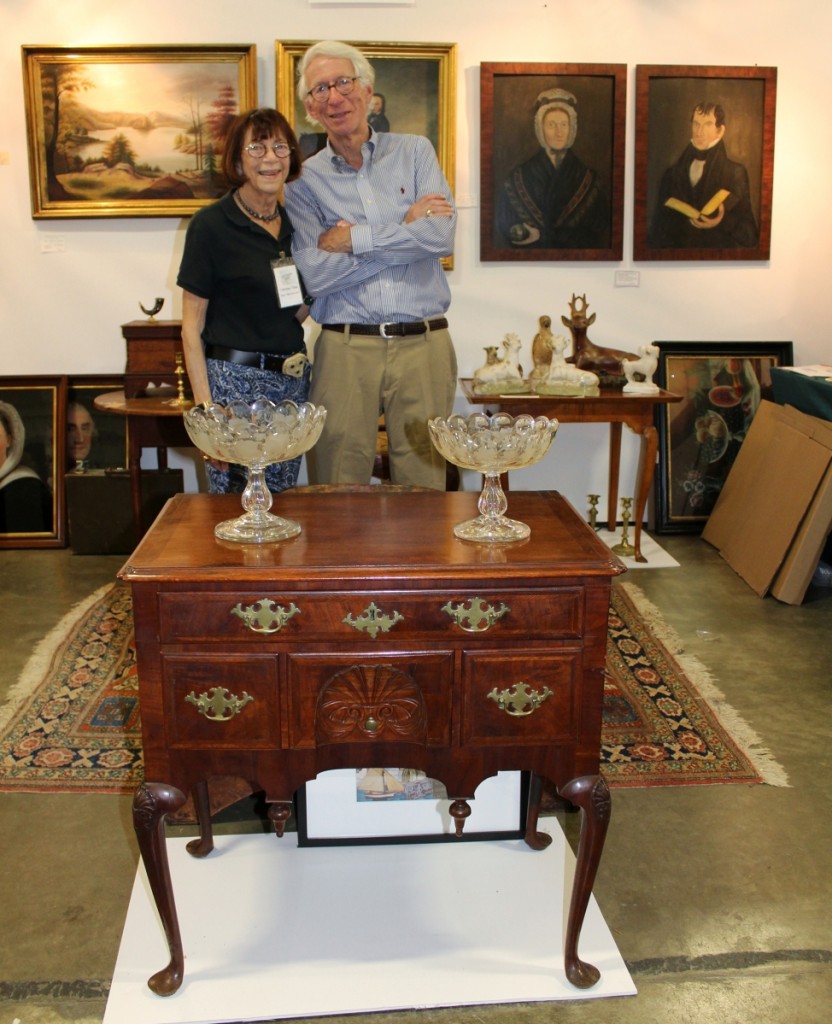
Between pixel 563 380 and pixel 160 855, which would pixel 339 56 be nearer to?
pixel 563 380

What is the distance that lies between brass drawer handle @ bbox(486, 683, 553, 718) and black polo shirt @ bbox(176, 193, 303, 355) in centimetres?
172

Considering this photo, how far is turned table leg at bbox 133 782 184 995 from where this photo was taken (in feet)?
6.32

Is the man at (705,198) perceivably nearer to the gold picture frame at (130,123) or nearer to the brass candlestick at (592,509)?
the brass candlestick at (592,509)

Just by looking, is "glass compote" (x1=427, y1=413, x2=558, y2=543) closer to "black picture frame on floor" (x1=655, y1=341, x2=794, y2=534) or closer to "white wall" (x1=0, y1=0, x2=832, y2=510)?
"white wall" (x1=0, y1=0, x2=832, y2=510)

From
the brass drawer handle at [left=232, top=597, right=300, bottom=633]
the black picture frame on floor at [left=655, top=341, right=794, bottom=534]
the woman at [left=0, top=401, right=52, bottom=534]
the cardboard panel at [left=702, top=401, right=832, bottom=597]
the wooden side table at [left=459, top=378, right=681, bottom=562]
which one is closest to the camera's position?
the brass drawer handle at [left=232, top=597, right=300, bottom=633]

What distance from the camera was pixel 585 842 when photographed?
1.99 m

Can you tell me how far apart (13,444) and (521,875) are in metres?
3.85

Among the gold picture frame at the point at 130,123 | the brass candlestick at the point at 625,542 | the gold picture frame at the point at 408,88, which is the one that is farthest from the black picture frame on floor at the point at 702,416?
the gold picture frame at the point at 130,123

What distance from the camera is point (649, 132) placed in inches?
201

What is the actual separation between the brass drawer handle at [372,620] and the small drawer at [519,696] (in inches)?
6.2

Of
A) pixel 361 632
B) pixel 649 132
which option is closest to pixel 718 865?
pixel 361 632

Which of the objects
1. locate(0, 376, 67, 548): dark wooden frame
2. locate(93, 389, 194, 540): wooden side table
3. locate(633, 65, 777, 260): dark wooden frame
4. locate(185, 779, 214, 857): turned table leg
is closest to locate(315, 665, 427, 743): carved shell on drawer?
locate(185, 779, 214, 857): turned table leg

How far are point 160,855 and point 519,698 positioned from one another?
758 millimetres

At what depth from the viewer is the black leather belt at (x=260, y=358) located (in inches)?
129
